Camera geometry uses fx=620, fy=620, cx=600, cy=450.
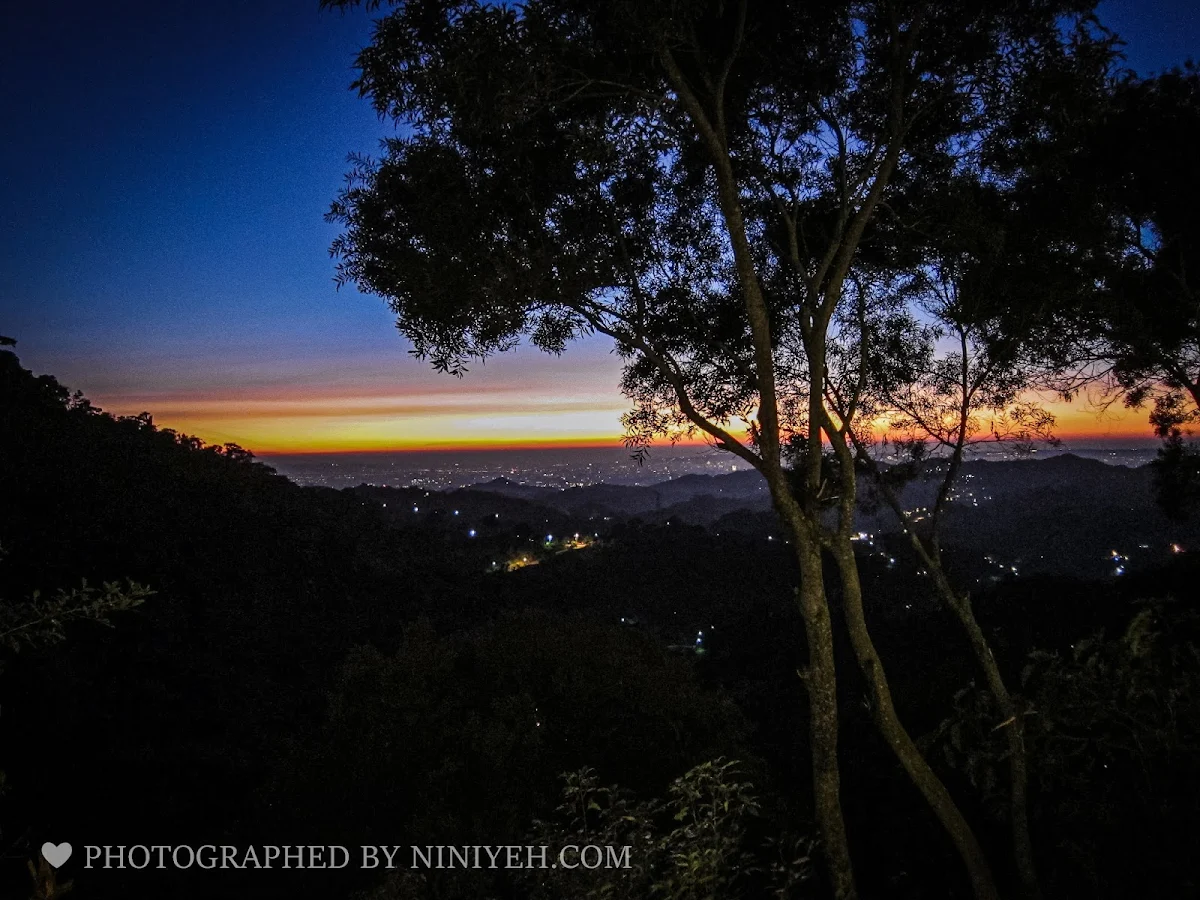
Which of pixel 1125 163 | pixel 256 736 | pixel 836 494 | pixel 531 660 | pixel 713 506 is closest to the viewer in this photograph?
pixel 836 494

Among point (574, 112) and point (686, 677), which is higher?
point (574, 112)

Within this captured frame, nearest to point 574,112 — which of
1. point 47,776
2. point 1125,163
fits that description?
point 1125,163

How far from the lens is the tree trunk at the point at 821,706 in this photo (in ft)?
16.6

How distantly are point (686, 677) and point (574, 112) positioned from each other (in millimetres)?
Answer: 11313

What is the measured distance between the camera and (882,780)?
9.68m

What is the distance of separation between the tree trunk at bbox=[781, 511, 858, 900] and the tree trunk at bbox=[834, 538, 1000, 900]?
0.98 ft

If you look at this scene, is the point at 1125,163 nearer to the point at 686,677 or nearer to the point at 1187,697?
the point at 1187,697

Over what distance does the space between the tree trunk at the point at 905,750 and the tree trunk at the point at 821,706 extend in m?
0.30

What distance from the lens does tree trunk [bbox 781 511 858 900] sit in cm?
507

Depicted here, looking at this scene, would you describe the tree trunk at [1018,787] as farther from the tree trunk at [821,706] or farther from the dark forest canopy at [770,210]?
the tree trunk at [821,706]

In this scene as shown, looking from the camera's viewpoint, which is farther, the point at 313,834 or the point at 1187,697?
the point at 313,834

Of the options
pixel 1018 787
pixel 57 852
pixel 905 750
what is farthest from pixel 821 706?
pixel 57 852

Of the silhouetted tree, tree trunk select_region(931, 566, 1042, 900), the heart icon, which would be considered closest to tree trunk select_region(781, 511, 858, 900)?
the silhouetted tree

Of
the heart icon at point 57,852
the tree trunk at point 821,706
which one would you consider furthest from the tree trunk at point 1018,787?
the heart icon at point 57,852
